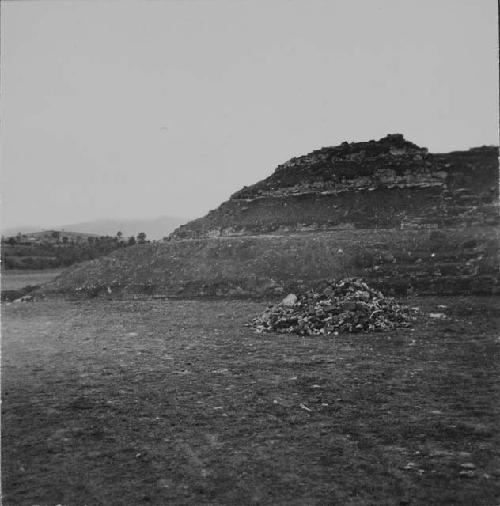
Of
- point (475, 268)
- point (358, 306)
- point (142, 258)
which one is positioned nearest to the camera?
point (358, 306)

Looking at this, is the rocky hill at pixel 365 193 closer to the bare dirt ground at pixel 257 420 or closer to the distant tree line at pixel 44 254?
the distant tree line at pixel 44 254

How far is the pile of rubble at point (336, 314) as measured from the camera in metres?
11.8

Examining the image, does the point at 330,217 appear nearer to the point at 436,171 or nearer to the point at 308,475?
the point at 436,171

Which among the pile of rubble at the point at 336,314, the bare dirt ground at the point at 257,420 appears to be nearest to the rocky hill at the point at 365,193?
the pile of rubble at the point at 336,314

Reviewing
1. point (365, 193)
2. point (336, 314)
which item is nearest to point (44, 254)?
point (365, 193)

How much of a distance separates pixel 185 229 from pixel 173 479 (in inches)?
1335

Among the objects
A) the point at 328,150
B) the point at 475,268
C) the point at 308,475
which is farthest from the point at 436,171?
the point at 308,475

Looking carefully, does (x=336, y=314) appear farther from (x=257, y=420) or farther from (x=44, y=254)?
(x=44, y=254)

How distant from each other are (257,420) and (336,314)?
6683 mm

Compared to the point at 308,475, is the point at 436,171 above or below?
above

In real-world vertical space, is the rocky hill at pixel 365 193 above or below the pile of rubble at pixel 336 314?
above

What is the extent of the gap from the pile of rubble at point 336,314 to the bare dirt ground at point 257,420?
70 cm

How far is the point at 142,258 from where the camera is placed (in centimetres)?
2797

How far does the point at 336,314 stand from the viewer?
483 inches
